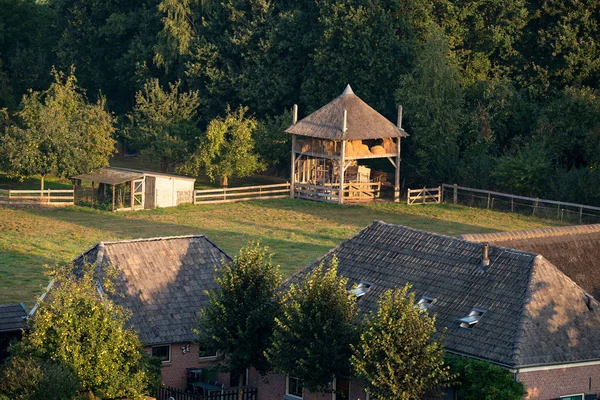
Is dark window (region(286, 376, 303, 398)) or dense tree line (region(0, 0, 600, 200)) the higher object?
dense tree line (region(0, 0, 600, 200))

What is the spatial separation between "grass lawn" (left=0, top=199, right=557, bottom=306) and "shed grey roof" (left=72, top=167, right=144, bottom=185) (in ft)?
5.75

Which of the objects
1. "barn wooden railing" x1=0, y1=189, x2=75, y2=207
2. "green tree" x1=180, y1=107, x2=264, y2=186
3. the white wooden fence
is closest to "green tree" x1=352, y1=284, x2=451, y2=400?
the white wooden fence

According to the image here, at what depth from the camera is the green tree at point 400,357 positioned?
1180 inches

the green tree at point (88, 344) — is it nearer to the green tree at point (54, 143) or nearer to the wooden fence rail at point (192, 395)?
the wooden fence rail at point (192, 395)

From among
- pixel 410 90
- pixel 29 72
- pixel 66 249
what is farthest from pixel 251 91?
pixel 66 249

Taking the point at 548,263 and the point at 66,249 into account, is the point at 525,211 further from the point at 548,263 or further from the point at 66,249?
the point at 548,263

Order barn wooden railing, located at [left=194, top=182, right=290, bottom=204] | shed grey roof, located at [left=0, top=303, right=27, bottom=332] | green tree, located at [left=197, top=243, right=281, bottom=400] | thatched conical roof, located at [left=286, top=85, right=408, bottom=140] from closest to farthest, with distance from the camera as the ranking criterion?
green tree, located at [left=197, top=243, right=281, bottom=400], shed grey roof, located at [left=0, top=303, right=27, bottom=332], thatched conical roof, located at [left=286, top=85, right=408, bottom=140], barn wooden railing, located at [left=194, top=182, right=290, bottom=204]

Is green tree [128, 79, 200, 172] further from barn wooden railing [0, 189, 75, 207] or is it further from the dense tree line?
barn wooden railing [0, 189, 75, 207]

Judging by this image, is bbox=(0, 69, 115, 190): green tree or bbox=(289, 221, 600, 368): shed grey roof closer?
bbox=(289, 221, 600, 368): shed grey roof

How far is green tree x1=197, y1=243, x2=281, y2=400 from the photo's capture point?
111 feet

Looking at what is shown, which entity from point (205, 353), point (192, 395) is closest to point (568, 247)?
point (205, 353)

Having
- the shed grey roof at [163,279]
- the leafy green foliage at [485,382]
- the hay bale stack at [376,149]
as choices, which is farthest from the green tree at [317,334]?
the hay bale stack at [376,149]

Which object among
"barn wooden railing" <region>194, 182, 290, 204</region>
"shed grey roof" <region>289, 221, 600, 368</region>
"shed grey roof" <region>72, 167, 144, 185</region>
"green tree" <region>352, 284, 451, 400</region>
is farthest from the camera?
"barn wooden railing" <region>194, 182, 290, 204</region>

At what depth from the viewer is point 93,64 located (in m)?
86.5
